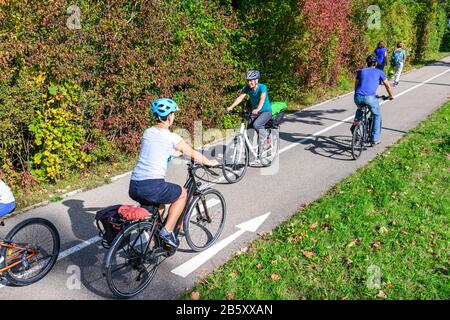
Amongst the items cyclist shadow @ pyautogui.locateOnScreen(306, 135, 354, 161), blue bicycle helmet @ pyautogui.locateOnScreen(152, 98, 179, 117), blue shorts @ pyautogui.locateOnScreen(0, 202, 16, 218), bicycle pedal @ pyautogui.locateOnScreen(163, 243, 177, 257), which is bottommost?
cyclist shadow @ pyautogui.locateOnScreen(306, 135, 354, 161)

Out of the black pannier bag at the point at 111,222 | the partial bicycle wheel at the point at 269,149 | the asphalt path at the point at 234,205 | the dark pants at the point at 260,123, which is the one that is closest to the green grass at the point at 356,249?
the asphalt path at the point at 234,205

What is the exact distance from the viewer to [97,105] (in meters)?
7.76

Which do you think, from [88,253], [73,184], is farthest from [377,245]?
[73,184]

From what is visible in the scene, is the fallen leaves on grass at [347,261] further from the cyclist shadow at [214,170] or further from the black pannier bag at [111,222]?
the black pannier bag at [111,222]

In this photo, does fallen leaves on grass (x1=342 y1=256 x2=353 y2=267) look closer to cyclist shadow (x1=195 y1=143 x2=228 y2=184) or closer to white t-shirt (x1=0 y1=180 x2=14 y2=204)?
cyclist shadow (x1=195 y1=143 x2=228 y2=184)

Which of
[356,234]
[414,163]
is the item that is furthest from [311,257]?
[414,163]

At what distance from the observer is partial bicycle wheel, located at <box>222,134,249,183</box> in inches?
311

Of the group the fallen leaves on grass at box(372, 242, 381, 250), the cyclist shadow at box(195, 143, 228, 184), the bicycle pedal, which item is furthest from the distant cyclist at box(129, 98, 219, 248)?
the fallen leaves on grass at box(372, 242, 381, 250)

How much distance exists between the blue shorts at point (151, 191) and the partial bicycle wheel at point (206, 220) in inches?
24.2

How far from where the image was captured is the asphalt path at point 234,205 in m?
4.63

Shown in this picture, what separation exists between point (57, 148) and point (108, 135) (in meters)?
1.38

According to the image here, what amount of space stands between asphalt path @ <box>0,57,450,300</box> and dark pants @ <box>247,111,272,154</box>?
30.2 inches

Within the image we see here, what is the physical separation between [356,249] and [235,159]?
3421mm

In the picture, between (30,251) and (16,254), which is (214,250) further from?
(16,254)
